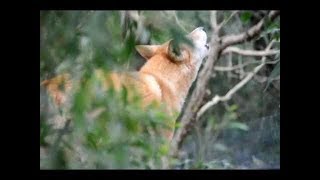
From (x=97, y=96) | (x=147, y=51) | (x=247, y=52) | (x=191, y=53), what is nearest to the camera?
(x=97, y=96)

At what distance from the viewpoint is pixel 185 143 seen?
2.51 m

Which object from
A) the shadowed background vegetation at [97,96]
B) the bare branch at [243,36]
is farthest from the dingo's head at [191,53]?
the shadowed background vegetation at [97,96]

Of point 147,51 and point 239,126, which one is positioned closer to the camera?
Result: point 147,51

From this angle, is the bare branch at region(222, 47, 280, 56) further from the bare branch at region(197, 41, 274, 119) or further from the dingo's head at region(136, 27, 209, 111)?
the dingo's head at region(136, 27, 209, 111)

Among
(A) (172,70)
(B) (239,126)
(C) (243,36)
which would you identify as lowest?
(B) (239,126)

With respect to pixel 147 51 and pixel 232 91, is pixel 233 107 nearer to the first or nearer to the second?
pixel 232 91

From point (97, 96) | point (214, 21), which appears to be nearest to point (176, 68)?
point (214, 21)

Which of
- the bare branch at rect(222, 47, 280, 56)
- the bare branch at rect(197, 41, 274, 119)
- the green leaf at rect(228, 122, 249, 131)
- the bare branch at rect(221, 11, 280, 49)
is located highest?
the bare branch at rect(221, 11, 280, 49)

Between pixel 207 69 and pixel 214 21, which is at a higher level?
pixel 214 21

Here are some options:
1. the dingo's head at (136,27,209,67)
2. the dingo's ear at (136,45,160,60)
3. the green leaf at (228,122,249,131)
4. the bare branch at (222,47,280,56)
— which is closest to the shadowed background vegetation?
the dingo's ear at (136,45,160,60)
